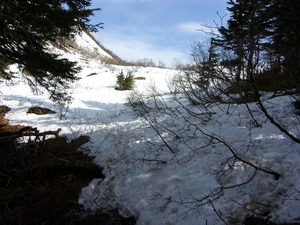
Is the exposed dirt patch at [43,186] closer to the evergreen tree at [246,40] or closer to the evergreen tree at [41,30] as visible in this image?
the evergreen tree at [41,30]

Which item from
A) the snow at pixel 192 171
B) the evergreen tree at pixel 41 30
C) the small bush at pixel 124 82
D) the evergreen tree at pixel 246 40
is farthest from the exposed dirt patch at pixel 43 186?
the small bush at pixel 124 82

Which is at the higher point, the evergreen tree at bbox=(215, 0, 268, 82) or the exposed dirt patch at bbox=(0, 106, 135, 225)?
the evergreen tree at bbox=(215, 0, 268, 82)

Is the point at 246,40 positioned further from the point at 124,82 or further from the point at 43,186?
the point at 124,82

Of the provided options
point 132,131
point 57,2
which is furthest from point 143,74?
point 57,2

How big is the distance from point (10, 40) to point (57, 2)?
4.82 ft

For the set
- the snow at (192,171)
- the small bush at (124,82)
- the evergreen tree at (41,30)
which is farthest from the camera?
the small bush at (124,82)

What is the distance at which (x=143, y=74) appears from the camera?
19328 mm

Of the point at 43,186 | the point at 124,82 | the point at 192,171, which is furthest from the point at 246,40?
the point at 124,82

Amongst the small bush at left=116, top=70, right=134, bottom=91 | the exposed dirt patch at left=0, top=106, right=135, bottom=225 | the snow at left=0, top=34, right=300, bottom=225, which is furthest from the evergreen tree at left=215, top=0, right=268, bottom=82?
the small bush at left=116, top=70, right=134, bottom=91

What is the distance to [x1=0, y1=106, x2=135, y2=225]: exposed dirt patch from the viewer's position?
346 cm

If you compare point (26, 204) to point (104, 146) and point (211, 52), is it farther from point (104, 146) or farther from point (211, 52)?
point (211, 52)

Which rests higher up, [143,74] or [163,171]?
[143,74]

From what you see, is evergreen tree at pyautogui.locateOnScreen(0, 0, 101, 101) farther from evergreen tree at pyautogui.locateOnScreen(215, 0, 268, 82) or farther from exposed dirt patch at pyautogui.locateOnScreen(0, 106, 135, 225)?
evergreen tree at pyautogui.locateOnScreen(215, 0, 268, 82)

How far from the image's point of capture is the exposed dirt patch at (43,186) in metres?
3.46
